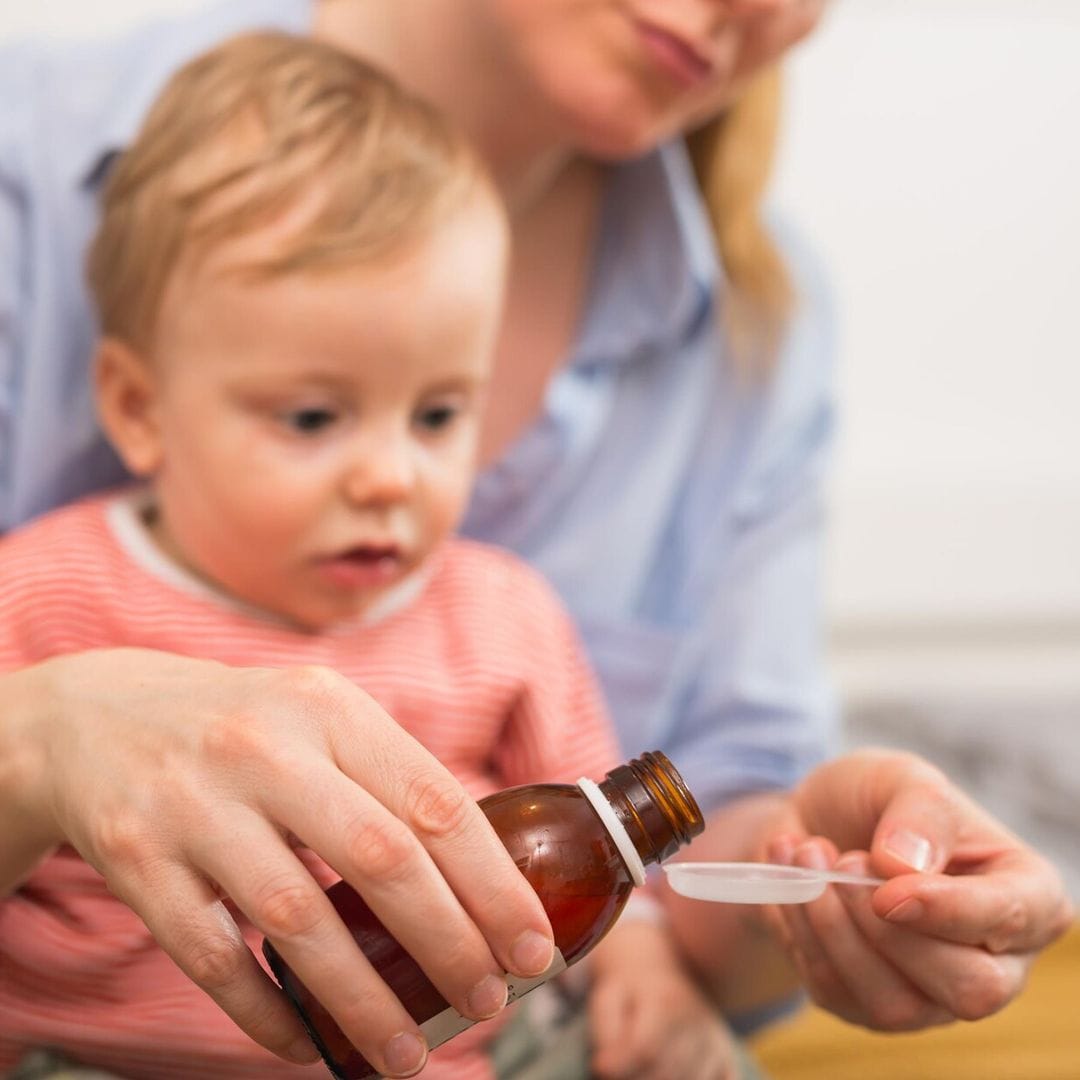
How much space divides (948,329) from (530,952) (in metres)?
1.70

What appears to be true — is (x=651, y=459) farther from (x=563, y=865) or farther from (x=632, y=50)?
(x=563, y=865)

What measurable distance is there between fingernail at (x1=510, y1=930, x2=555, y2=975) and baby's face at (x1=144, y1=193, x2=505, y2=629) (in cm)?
33

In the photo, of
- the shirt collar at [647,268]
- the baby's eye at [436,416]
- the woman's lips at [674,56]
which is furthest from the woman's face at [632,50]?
the baby's eye at [436,416]

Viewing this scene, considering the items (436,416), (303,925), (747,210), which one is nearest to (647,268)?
(747,210)

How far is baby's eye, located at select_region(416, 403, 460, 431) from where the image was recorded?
0.84 metres

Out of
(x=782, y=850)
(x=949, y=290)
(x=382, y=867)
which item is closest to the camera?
(x=382, y=867)

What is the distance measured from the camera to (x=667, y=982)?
92cm

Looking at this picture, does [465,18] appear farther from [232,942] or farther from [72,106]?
[232,942]

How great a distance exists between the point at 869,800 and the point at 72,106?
0.75 m

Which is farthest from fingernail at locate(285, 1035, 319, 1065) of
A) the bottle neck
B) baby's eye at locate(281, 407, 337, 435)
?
baby's eye at locate(281, 407, 337, 435)

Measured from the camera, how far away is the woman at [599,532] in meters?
0.53

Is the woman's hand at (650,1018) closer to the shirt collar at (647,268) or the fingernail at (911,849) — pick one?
the fingernail at (911,849)

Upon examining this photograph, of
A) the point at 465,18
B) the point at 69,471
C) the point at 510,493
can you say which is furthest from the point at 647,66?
the point at 69,471

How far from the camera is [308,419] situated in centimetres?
80
